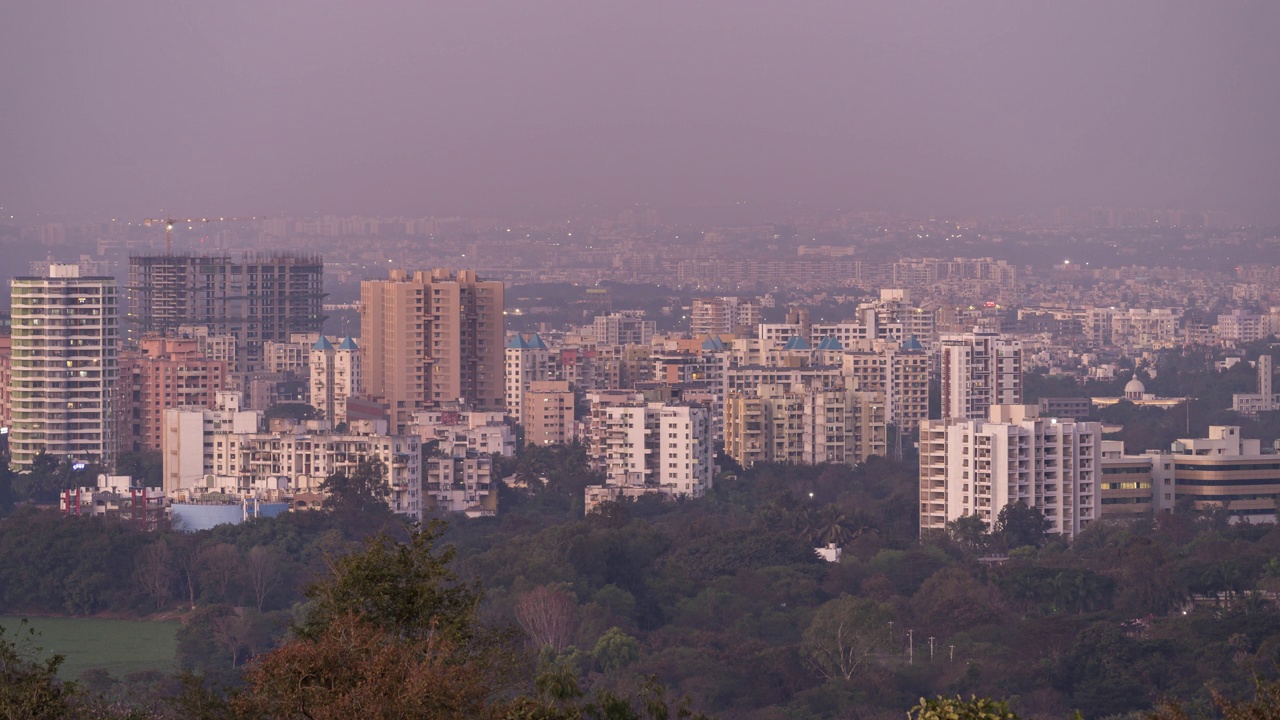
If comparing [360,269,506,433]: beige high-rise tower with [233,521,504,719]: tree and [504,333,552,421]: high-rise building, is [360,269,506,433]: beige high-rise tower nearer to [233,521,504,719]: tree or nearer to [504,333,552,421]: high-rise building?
[504,333,552,421]: high-rise building

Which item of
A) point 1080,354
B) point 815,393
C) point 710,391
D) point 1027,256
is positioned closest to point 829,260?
point 1027,256

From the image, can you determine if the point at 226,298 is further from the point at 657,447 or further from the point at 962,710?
the point at 962,710

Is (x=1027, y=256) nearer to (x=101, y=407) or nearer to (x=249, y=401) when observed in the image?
(x=249, y=401)

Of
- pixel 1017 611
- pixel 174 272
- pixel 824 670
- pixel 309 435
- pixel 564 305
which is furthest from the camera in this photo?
pixel 564 305

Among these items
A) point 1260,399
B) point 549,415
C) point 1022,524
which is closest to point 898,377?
point 549,415

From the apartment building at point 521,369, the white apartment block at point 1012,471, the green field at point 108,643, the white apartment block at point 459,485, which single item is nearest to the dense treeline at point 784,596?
the green field at point 108,643

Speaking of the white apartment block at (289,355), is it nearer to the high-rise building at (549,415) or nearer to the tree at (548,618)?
the high-rise building at (549,415)
